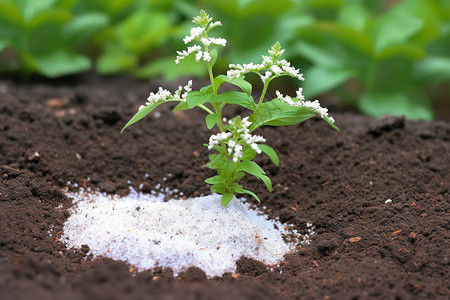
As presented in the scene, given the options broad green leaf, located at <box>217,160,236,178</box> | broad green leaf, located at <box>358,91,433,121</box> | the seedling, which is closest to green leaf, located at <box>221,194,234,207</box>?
the seedling

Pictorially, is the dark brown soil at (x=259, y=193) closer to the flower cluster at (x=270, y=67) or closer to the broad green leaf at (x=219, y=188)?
the broad green leaf at (x=219, y=188)

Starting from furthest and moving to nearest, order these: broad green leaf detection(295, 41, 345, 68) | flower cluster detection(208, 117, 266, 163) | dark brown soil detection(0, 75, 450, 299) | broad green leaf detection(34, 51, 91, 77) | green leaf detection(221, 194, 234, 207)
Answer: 1. broad green leaf detection(34, 51, 91, 77)
2. broad green leaf detection(295, 41, 345, 68)
3. green leaf detection(221, 194, 234, 207)
4. flower cluster detection(208, 117, 266, 163)
5. dark brown soil detection(0, 75, 450, 299)

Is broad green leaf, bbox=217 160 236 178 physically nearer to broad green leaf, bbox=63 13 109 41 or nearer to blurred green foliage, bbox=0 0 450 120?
blurred green foliage, bbox=0 0 450 120

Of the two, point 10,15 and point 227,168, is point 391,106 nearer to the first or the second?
point 227,168

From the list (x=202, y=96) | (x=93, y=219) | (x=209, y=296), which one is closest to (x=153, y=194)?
(x=93, y=219)

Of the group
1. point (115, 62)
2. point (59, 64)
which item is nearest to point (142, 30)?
point (115, 62)

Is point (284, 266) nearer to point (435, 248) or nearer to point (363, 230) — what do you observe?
point (363, 230)
